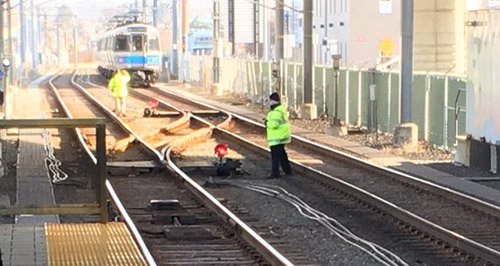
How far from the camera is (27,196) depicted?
16.6 metres

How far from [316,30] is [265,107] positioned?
41.0m

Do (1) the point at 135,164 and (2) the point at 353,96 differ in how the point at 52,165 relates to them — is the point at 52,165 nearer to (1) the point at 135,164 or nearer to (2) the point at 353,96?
(1) the point at 135,164

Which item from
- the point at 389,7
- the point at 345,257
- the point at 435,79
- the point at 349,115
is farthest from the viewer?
the point at 389,7

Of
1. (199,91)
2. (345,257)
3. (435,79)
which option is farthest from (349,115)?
(199,91)

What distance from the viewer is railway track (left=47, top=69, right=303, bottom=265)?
40.0 feet

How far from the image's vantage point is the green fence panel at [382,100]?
1289 inches

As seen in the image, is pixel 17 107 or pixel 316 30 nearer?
pixel 17 107

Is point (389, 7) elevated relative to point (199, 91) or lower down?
elevated

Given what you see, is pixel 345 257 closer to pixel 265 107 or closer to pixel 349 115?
pixel 349 115

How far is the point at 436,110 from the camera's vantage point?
28.8 m

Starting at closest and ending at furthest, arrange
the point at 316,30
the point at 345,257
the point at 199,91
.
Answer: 1. the point at 345,257
2. the point at 199,91
3. the point at 316,30

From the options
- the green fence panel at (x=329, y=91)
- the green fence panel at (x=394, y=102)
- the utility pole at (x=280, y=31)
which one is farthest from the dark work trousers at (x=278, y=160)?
the utility pole at (x=280, y=31)

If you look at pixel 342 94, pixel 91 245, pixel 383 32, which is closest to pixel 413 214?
pixel 91 245

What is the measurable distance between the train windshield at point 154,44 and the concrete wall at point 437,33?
2282 cm
